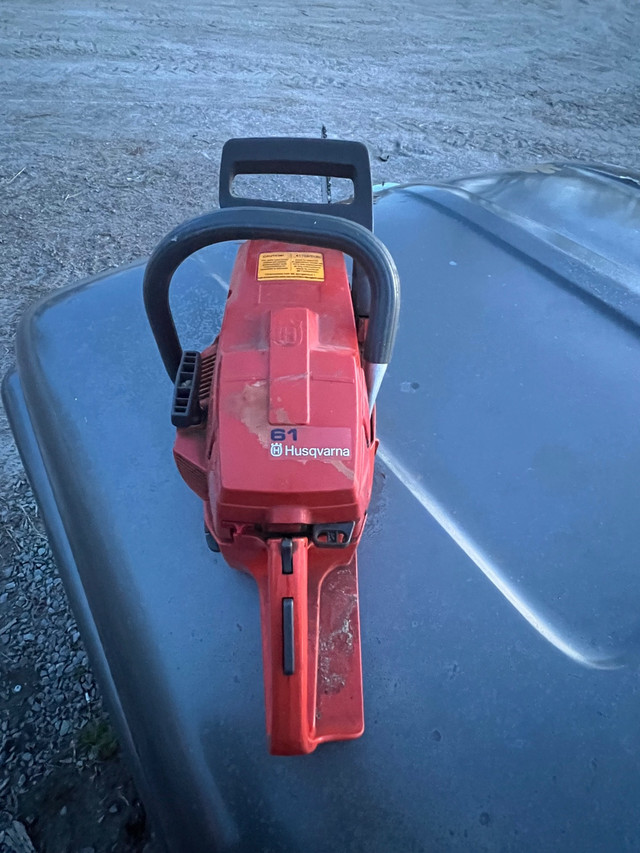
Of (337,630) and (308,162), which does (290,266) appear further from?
(337,630)

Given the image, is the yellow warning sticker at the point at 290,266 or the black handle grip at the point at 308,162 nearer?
the yellow warning sticker at the point at 290,266

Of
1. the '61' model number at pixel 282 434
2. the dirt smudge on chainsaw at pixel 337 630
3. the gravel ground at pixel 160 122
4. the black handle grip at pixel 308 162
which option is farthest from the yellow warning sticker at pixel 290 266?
the gravel ground at pixel 160 122

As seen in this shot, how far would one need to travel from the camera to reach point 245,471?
0.81 meters

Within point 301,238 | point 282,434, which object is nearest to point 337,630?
point 282,434

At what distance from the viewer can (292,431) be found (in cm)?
83

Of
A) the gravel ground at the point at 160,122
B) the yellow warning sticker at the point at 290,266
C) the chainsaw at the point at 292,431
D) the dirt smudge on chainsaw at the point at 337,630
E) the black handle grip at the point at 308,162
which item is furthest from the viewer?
the gravel ground at the point at 160,122

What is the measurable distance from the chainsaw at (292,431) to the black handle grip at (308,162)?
128mm

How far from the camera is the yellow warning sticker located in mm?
1042

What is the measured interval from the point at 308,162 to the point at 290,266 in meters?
0.25

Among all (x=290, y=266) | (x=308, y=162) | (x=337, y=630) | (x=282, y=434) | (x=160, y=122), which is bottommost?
(x=337, y=630)

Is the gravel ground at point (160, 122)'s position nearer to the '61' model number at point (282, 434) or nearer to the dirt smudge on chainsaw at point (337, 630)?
the dirt smudge on chainsaw at point (337, 630)

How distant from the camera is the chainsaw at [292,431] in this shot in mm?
810

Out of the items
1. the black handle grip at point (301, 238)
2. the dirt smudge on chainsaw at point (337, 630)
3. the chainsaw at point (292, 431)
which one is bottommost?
the dirt smudge on chainsaw at point (337, 630)

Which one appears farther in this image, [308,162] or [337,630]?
[308,162]
